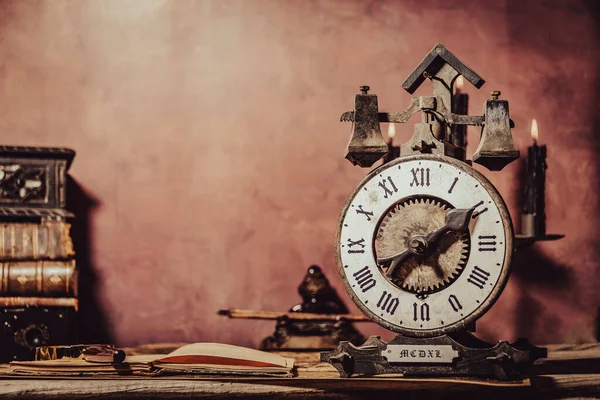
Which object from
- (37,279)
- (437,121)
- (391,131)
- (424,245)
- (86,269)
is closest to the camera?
(424,245)

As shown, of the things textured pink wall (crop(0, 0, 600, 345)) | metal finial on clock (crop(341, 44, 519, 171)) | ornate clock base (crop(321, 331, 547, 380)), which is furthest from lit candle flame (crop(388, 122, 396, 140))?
ornate clock base (crop(321, 331, 547, 380))

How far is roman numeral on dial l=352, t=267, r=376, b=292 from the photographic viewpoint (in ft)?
6.09

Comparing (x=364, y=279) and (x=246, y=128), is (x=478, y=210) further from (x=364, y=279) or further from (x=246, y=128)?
(x=246, y=128)

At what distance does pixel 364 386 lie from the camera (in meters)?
1.81

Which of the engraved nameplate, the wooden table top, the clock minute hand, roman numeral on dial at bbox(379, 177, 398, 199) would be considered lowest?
the wooden table top

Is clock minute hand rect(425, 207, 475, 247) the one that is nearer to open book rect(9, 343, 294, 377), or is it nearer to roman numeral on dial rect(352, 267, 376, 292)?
roman numeral on dial rect(352, 267, 376, 292)

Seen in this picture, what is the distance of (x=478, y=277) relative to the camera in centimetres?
182

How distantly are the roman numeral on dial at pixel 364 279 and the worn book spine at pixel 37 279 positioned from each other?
0.92 metres

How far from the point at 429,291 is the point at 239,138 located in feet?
3.54

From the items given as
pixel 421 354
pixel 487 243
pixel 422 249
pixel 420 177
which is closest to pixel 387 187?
pixel 420 177

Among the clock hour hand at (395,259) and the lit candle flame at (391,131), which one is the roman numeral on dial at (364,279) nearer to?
the clock hour hand at (395,259)

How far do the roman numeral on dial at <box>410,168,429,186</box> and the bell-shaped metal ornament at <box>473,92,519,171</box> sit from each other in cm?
14

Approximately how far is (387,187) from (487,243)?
30cm

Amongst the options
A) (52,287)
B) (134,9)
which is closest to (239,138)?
(134,9)
